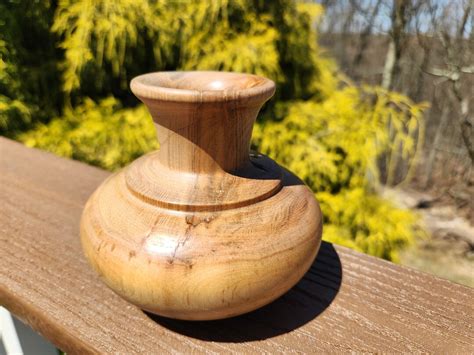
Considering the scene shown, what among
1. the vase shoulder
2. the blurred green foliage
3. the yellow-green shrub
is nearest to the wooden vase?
the vase shoulder

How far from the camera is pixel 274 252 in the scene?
1.37 feet

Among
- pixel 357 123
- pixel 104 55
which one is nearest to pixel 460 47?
pixel 357 123

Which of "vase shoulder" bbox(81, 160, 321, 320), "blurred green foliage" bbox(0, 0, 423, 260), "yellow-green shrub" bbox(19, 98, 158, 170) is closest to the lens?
"vase shoulder" bbox(81, 160, 321, 320)

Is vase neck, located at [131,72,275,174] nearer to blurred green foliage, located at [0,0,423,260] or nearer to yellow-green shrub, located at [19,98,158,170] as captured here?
blurred green foliage, located at [0,0,423,260]

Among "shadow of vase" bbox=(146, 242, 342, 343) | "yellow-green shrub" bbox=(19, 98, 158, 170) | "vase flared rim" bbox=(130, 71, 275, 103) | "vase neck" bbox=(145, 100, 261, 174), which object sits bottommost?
"yellow-green shrub" bbox=(19, 98, 158, 170)

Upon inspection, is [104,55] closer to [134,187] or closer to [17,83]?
[17,83]

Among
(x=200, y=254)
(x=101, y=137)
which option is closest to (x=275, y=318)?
(x=200, y=254)

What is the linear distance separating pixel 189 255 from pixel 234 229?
0.06 m

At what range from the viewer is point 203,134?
1.44 feet

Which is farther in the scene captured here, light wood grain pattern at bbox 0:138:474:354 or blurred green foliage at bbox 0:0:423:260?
blurred green foliage at bbox 0:0:423:260

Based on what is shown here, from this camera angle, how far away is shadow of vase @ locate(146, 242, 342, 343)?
0.48 metres

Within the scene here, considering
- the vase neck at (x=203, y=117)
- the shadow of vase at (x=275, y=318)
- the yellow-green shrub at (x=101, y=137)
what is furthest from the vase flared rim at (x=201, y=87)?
the yellow-green shrub at (x=101, y=137)

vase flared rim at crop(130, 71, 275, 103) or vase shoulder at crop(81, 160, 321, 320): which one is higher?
vase flared rim at crop(130, 71, 275, 103)

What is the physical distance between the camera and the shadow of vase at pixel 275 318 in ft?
1.56
